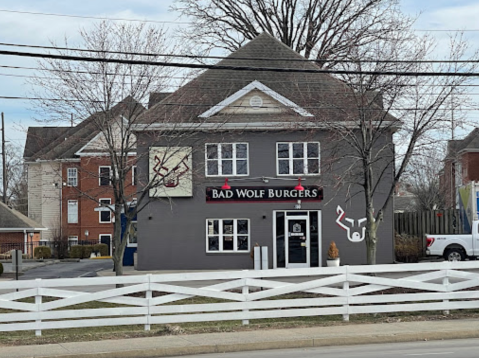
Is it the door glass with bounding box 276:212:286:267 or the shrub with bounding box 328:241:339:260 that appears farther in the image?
the door glass with bounding box 276:212:286:267

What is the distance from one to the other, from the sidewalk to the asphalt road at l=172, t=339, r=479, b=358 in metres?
0.22

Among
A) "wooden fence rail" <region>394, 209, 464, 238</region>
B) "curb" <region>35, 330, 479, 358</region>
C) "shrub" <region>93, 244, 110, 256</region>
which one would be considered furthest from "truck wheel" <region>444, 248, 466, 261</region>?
"shrub" <region>93, 244, 110, 256</region>

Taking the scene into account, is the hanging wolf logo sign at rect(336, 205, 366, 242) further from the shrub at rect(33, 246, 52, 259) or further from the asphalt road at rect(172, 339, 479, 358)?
the shrub at rect(33, 246, 52, 259)

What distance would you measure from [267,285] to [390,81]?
7848 mm

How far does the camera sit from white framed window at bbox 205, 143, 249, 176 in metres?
30.7

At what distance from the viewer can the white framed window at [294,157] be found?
30562 millimetres

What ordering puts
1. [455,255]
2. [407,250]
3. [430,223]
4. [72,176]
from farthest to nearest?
[72,176], [430,223], [407,250], [455,255]

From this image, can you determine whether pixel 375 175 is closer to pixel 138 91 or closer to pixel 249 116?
pixel 249 116

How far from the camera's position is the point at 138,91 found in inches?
850

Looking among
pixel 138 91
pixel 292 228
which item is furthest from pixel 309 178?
pixel 138 91

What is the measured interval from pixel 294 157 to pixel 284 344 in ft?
59.0

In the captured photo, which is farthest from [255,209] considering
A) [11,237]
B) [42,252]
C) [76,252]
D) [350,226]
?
[11,237]

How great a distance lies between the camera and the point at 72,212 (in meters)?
58.7

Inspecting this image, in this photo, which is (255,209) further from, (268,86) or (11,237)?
(11,237)
